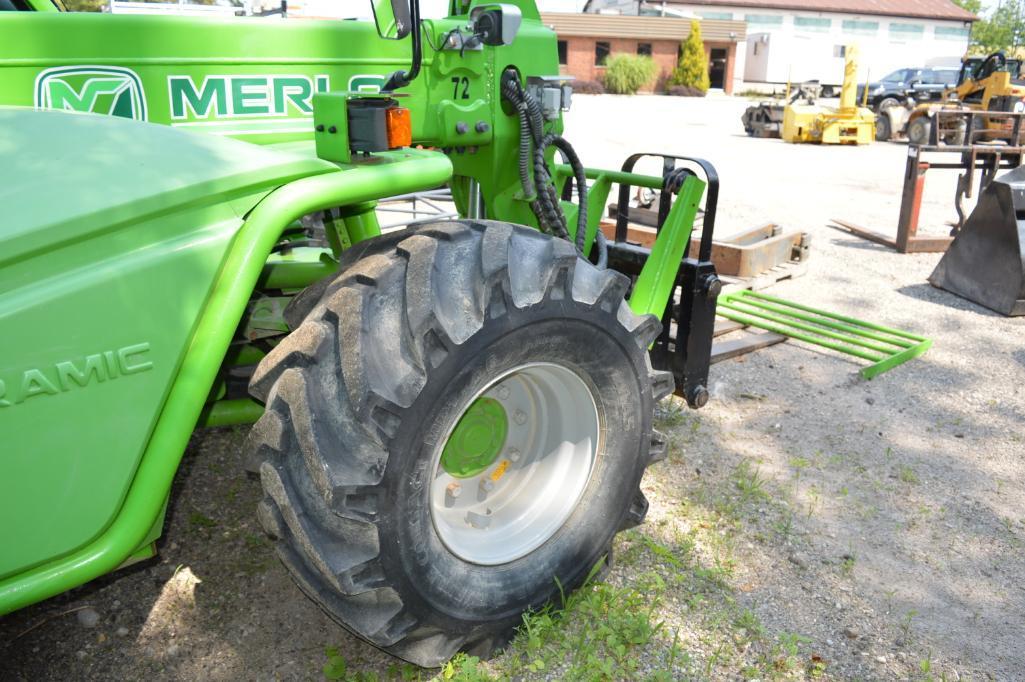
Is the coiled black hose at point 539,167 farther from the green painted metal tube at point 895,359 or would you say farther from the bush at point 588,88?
the bush at point 588,88

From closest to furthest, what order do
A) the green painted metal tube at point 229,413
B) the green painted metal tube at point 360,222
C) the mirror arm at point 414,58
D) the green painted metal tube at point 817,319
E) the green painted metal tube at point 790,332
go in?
the mirror arm at point 414,58, the green painted metal tube at point 229,413, the green painted metal tube at point 360,222, the green painted metal tube at point 790,332, the green painted metal tube at point 817,319

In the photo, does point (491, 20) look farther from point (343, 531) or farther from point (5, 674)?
point (5, 674)

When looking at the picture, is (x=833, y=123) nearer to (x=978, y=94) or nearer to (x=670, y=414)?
(x=978, y=94)

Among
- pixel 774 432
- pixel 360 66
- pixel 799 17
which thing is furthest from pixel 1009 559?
pixel 799 17

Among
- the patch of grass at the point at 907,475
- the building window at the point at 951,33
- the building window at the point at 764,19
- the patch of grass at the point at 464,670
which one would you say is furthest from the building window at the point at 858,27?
the patch of grass at the point at 464,670

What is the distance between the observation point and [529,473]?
2.61 metres

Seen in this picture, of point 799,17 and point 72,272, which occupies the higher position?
point 799,17

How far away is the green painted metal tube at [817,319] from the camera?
5.06m

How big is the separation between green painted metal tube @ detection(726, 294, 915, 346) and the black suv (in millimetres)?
18402

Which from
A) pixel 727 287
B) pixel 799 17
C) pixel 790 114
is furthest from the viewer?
pixel 799 17

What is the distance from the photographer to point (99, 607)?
2.64 m

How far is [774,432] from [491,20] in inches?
91.8

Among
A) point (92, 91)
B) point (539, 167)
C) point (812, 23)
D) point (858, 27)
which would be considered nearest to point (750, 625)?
point (539, 167)

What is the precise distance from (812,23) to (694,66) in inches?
570
